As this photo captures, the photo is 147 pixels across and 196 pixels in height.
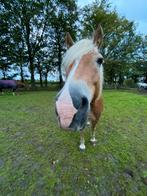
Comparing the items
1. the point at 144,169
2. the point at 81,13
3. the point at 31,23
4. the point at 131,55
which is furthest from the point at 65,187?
the point at 131,55

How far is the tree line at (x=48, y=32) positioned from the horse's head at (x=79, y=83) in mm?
12347

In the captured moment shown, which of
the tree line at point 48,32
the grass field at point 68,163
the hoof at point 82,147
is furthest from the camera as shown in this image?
the tree line at point 48,32

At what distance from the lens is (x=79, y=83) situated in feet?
5.61

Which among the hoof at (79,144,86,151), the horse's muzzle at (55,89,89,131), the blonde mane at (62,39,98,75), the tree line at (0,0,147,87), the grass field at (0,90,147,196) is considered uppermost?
the tree line at (0,0,147,87)

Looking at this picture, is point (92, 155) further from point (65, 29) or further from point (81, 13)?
point (81, 13)

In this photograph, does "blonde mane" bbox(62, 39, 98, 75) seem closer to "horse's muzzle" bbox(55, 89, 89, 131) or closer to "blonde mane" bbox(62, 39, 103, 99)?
"blonde mane" bbox(62, 39, 103, 99)

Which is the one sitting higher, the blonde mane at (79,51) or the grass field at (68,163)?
the blonde mane at (79,51)

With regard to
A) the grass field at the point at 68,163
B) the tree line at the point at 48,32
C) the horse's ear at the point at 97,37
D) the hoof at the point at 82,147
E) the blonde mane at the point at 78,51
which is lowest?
the grass field at the point at 68,163

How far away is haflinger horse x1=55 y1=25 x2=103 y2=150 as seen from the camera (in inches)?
62.5

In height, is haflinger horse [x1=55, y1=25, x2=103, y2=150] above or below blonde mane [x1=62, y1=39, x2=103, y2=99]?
below

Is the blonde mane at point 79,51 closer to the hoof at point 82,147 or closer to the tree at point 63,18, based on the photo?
the hoof at point 82,147

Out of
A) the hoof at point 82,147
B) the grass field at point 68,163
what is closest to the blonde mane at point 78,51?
the grass field at point 68,163

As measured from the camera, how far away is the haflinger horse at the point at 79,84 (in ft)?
5.21

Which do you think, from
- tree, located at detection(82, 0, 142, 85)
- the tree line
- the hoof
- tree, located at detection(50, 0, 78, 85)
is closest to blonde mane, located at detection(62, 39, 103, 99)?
the hoof
